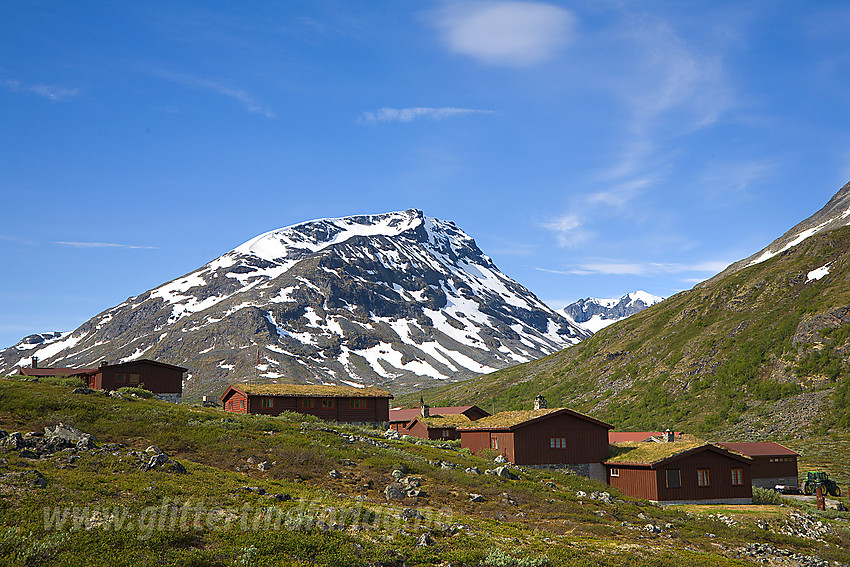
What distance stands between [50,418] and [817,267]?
482 feet

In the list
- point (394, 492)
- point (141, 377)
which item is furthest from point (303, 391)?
point (394, 492)

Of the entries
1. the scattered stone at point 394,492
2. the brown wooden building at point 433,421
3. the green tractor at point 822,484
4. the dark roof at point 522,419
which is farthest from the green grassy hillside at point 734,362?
the scattered stone at point 394,492

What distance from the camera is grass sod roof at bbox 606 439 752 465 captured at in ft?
159

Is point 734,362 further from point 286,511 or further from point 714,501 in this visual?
point 286,511

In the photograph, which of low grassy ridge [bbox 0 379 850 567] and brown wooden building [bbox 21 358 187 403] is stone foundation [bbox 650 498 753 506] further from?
brown wooden building [bbox 21 358 187 403]

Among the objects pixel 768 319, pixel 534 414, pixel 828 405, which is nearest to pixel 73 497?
pixel 534 414

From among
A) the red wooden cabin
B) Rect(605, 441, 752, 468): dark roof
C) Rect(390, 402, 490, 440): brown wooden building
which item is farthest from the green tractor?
Rect(390, 402, 490, 440): brown wooden building

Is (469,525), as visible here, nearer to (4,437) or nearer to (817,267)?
(4,437)

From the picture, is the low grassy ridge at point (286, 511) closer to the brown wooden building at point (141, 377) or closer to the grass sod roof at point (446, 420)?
the brown wooden building at point (141, 377)

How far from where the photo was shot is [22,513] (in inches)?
778

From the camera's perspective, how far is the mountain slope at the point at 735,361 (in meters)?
103

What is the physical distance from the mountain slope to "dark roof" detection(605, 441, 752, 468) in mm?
54417

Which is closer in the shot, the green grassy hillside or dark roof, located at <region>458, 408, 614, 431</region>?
dark roof, located at <region>458, 408, 614, 431</region>

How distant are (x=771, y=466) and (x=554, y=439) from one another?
27365 millimetres
